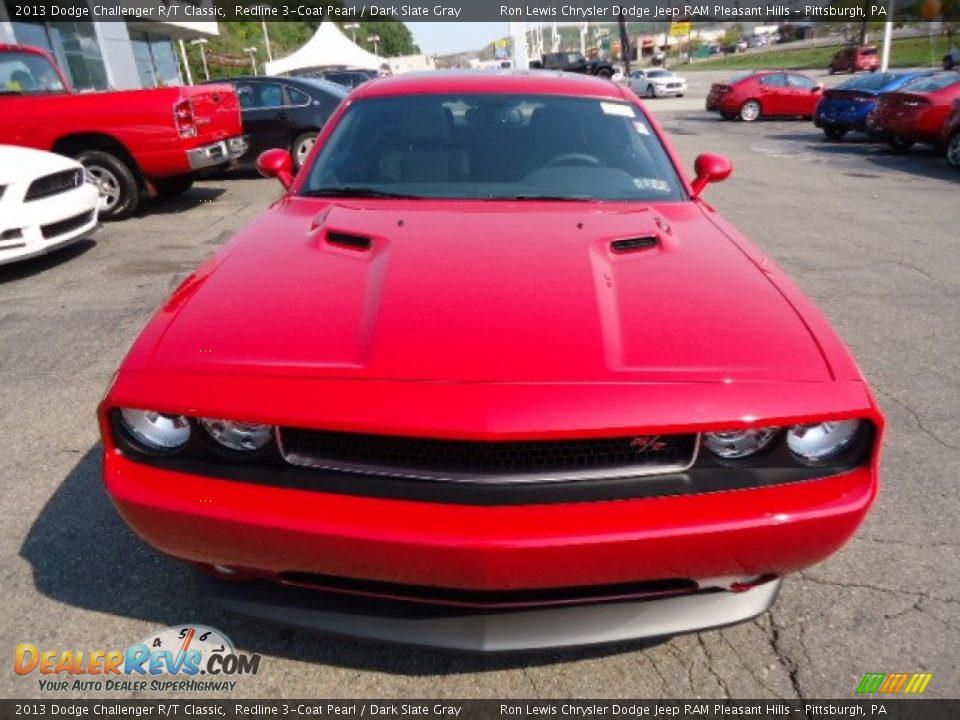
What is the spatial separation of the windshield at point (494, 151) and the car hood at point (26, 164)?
13.3ft

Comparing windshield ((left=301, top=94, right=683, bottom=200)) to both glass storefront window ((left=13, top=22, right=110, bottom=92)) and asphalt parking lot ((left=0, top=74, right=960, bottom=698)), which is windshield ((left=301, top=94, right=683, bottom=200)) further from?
glass storefront window ((left=13, top=22, right=110, bottom=92))

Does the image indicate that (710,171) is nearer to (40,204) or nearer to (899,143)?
(40,204)

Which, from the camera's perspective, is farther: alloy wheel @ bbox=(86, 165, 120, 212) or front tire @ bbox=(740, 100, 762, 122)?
front tire @ bbox=(740, 100, 762, 122)

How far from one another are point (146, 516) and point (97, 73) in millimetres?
24077

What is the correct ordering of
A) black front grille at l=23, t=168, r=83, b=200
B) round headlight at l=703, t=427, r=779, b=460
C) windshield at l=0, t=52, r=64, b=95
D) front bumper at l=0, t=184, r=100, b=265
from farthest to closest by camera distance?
windshield at l=0, t=52, r=64, b=95
black front grille at l=23, t=168, r=83, b=200
front bumper at l=0, t=184, r=100, b=265
round headlight at l=703, t=427, r=779, b=460

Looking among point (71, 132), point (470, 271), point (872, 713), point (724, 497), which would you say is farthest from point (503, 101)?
point (71, 132)

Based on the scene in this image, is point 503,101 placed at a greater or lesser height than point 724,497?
greater

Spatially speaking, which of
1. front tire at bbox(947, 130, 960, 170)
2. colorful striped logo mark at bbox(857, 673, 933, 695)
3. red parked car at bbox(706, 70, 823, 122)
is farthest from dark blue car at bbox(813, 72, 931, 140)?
colorful striped logo mark at bbox(857, 673, 933, 695)

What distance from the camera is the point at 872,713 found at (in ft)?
5.93

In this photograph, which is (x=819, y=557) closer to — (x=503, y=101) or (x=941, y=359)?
(x=503, y=101)

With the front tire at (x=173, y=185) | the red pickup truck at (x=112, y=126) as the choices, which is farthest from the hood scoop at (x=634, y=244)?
the front tire at (x=173, y=185)

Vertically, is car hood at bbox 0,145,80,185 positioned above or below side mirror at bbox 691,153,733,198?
above

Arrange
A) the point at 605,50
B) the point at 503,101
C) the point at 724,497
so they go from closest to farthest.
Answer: the point at 724,497 < the point at 503,101 < the point at 605,50

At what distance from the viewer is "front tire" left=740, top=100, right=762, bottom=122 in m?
20.5
